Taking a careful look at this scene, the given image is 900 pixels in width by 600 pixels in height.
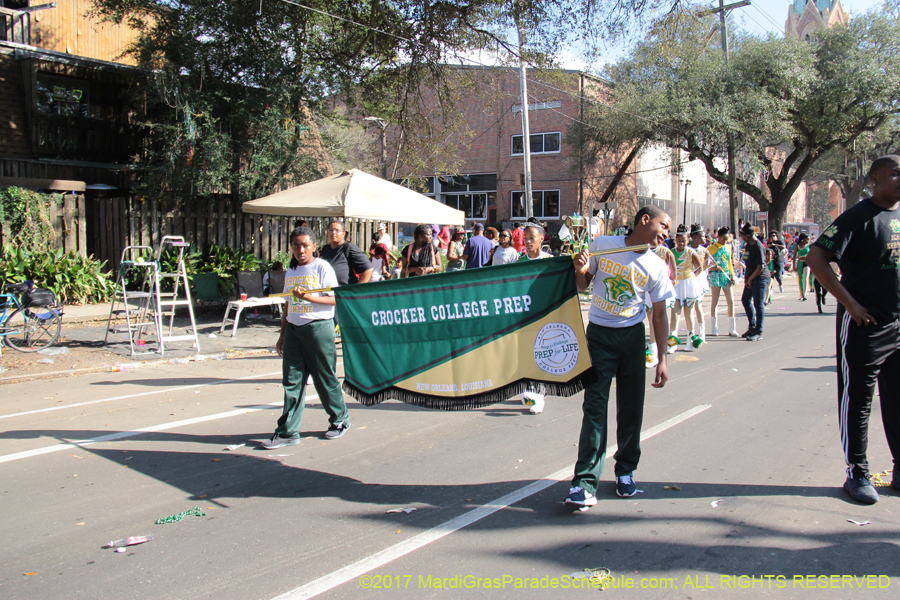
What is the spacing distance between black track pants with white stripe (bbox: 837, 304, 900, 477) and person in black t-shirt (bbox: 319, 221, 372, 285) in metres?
4.20

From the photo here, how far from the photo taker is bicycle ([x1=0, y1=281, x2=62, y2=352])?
31.5 ft

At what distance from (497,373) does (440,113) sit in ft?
49.5

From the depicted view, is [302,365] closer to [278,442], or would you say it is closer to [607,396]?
[278,442]

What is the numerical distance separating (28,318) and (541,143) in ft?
99.8

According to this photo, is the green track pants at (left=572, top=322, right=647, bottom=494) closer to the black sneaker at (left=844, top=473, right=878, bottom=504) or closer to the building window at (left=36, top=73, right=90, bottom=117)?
the black sneaker at (left=844, top=473, right=878, bottom=504)

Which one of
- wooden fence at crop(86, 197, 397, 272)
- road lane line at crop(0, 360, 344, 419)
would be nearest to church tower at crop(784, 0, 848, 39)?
wooden fence at crop(86, 197, 397, 272)

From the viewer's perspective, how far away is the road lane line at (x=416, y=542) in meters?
3.23

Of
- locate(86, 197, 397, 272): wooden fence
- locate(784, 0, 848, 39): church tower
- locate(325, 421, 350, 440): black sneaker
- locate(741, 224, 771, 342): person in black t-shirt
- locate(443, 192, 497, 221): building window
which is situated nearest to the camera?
locate(325, 421, 350, 440): black sneaker

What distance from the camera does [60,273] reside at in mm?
12414

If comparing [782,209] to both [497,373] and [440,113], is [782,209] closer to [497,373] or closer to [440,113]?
[440,113]

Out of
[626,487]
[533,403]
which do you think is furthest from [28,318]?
[626,487]

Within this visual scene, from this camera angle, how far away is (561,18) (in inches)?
593

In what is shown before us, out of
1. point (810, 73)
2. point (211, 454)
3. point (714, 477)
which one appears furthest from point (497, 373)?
point (810, 73)

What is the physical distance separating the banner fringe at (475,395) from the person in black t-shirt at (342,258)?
6.80 ft
